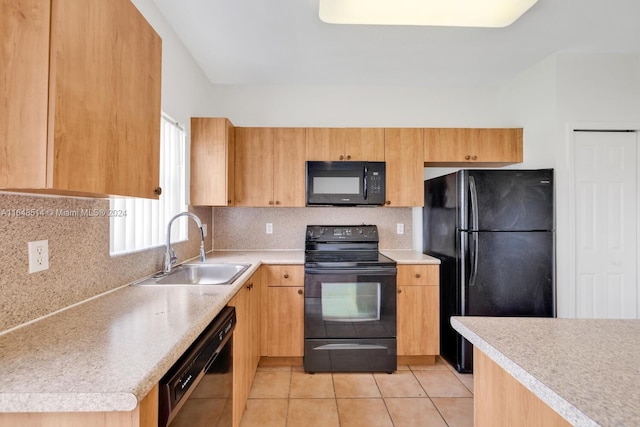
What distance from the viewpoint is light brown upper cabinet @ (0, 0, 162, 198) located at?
28.0 inches

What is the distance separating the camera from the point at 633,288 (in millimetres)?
2336

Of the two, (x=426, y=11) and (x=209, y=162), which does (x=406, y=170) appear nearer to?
(x=426, y=11)

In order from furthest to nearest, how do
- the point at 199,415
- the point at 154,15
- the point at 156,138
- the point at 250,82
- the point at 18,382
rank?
the point at 250,82, the point at 154,15, the point at 156,138, the point at 199,415, the point at 18,382

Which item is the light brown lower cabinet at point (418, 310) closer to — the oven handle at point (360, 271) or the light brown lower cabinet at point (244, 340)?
the oven handle at point (360, 271)

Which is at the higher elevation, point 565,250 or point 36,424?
point 565,250

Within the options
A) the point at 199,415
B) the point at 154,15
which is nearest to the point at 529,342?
the point at 199,415

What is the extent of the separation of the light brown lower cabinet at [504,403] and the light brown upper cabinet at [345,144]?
1901mm

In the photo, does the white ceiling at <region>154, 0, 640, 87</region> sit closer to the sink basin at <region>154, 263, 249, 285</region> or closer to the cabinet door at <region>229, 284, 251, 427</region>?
the sink basin at <region>154, 263, 249, 285</region>

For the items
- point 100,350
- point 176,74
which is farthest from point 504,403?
point 176,74

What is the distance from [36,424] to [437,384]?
227 cm

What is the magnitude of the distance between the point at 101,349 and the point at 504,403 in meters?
1.12

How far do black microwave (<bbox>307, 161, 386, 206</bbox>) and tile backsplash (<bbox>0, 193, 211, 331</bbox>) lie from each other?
1.49 meters

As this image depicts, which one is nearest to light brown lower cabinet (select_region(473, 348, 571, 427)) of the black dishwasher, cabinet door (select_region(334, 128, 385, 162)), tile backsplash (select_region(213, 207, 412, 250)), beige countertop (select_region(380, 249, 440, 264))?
the black dishwasher

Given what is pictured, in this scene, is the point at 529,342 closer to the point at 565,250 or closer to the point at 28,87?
the point at 28,87
